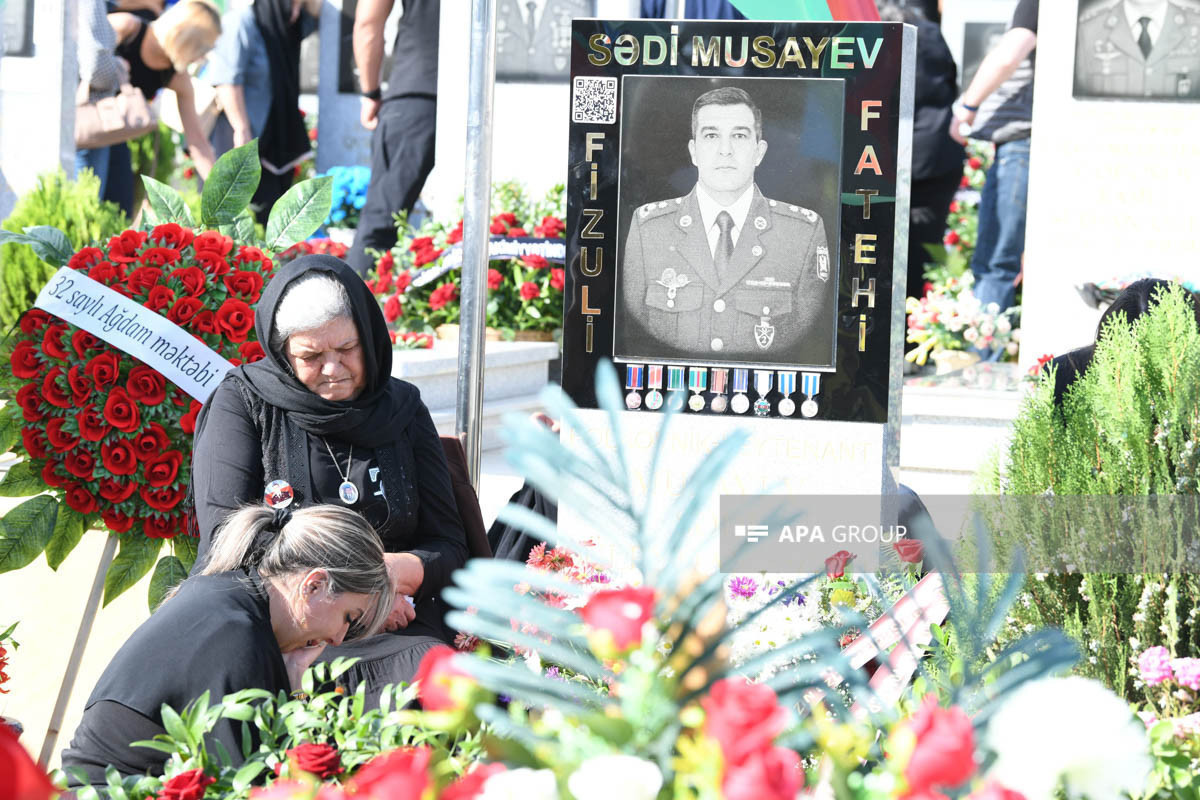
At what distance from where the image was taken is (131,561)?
3074 mm

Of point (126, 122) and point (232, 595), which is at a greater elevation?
point (126, 122)

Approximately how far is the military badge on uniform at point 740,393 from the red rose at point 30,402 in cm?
156

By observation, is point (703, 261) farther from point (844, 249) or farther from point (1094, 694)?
point (1094, 694)

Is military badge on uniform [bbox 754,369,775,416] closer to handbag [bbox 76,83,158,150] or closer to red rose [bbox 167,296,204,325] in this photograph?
red rose [bbox 167,296,204,325]

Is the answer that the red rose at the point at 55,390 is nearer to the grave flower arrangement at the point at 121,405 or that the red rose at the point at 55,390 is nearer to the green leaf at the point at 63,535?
the grave flower arrangement at the point at 121,405

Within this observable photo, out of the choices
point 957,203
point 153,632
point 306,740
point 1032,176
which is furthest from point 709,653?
point 957,203

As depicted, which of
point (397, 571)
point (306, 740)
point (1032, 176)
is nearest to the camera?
point (306, 740)

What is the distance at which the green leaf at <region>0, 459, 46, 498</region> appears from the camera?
3.02 metres

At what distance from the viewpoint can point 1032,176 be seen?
266 inches

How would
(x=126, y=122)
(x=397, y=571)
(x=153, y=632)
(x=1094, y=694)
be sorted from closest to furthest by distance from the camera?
(x=1094, y=694)
(x=153, y=632)
(x=397, y=571)
(x=126, y=122)

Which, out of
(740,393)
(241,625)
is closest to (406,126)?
(740,393)

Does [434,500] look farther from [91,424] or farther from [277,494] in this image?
[91,424]

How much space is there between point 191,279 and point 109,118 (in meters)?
7.19

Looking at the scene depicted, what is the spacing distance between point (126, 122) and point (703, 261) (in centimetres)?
780
